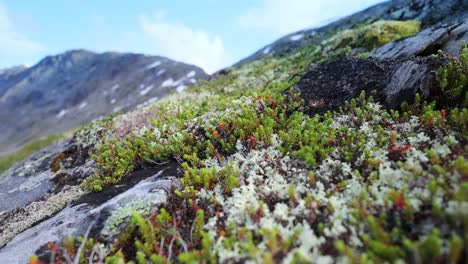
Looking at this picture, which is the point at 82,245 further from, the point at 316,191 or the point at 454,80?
the point at 454,80

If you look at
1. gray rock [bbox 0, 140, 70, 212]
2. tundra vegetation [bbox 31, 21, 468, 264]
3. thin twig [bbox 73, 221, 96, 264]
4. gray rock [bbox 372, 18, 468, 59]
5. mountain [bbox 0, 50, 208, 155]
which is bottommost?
tundra vegetation [bbox 31, 21, 468, 264]

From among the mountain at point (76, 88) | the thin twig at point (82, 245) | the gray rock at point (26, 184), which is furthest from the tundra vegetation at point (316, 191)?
the mountain at point (76, 88)

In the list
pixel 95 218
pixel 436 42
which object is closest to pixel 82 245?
pixel 95 218

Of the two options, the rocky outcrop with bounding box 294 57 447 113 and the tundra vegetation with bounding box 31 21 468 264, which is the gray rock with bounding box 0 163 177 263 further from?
the rocky outcrop with bounding box 294 57 447 113

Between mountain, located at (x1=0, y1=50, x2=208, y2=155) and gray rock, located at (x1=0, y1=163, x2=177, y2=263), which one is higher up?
mountain, located at (x1=0, y1=50, x2=208, y2=155)

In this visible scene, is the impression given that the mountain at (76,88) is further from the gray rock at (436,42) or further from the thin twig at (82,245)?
the thin twig at (82,245)

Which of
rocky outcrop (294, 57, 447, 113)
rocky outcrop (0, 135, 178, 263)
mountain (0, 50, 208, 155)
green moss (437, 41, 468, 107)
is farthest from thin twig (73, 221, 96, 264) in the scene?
mountain (0, 50, 208, 155)

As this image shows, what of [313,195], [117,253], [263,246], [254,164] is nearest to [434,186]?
[313,195]
